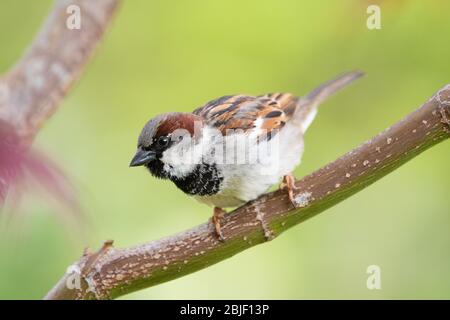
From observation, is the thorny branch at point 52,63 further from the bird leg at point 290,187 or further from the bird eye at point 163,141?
the bird leg at point 290,187

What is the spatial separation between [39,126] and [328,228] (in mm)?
1650

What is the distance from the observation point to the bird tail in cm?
288

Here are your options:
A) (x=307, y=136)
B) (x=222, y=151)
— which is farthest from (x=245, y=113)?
(x=307, y=136)

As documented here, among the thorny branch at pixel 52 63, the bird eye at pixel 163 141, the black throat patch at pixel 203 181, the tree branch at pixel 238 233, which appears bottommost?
the tree branch at pixel 238 233

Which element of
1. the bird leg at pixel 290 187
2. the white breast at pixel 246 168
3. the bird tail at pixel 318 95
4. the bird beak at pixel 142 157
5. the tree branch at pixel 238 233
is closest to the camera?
the tree branch at pixel 238 233

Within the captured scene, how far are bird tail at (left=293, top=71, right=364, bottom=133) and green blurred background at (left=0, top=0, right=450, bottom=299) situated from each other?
0.59ft

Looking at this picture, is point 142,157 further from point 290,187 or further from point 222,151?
point 290,187

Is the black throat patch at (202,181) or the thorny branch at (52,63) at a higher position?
the thorny branch at (52,63)

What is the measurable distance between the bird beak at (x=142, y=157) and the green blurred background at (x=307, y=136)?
34.3 inches

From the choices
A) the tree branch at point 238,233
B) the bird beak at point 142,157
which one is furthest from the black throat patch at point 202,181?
the tree branch at point 238,233

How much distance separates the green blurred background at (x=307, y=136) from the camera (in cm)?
303

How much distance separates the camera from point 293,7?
319cm

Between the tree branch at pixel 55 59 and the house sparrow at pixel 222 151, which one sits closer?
the house sparrow at pixel 222 151
